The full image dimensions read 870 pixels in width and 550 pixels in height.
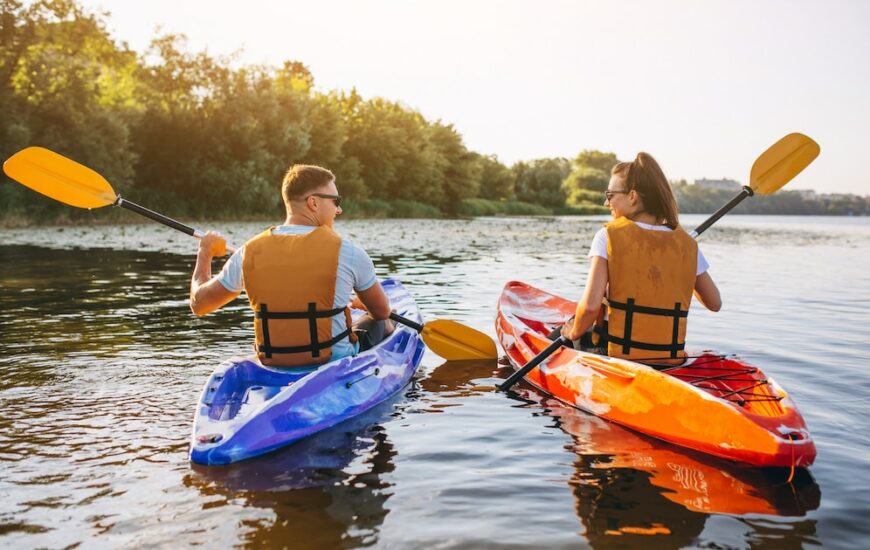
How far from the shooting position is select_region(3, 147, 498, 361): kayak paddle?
5797 millimetres

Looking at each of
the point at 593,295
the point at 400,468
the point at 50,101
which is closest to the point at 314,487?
the point at 400,468

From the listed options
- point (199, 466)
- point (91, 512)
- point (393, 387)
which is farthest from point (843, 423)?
point (91, 512)

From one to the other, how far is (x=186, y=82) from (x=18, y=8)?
31.5ft

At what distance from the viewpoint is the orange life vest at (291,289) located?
426 cm

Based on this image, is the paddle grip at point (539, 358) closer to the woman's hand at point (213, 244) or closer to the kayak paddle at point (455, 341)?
the kayak paddle at point (455, 341)

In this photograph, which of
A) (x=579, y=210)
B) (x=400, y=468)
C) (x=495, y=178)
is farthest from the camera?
(x=579, y=210)

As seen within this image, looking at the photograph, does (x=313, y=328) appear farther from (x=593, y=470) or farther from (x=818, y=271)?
(x=818, y=271)

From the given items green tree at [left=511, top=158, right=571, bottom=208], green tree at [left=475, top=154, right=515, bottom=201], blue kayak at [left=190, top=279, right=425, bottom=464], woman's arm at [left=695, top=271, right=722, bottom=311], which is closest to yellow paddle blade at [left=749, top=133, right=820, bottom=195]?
woman's arm at [left=695, top=271, right=722, bottom=311]

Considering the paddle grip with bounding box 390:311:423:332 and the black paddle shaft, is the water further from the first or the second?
the black paddle shaft

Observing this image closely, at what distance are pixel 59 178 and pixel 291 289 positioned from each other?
9.66ft

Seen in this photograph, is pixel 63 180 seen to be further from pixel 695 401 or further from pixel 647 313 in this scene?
pixel 695 401

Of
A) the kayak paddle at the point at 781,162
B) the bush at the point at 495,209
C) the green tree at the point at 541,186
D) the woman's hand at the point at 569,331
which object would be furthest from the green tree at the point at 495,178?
the woman's hand at the point at 569,331

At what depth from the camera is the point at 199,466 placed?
12.1 feet

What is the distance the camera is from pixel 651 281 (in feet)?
14.5
